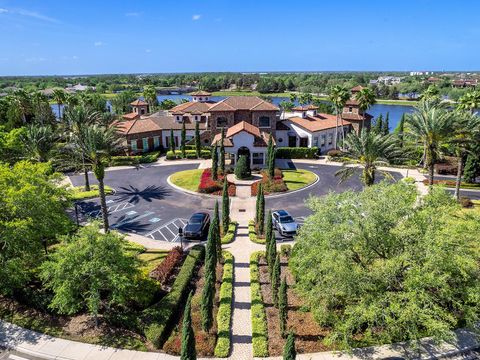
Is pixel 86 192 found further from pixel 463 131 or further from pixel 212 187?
pixel 463 131

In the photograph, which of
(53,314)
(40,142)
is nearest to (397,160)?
(53,314)

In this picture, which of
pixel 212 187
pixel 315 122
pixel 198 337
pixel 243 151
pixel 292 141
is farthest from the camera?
pixel 315 122

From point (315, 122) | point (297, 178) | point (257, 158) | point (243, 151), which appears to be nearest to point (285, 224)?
point (297, 178)

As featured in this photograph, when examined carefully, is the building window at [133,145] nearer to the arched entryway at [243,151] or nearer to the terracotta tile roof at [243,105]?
the terracotta tile roof at [243,105]

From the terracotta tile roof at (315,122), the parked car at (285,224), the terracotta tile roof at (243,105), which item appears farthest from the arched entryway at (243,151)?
the parked car at (285,224)

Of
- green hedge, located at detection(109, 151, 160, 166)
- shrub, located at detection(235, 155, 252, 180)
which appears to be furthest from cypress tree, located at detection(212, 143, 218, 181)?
green hedge, located at detection(109, 151, 160, 166)

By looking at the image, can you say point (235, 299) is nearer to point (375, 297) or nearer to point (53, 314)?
point (375, 297)

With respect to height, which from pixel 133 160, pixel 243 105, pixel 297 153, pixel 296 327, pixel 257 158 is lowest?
pixel 296 327
